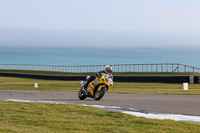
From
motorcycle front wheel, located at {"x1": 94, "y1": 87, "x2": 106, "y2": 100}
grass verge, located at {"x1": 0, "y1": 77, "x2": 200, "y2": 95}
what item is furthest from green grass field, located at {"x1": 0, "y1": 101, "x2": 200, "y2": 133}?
grass verge, located at {"x1": 0, "y1": 77, "x2": 200, "y2": 95}

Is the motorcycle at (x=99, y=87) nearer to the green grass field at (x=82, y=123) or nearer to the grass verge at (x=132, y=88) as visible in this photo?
the green grass field at (x=82, y=123)

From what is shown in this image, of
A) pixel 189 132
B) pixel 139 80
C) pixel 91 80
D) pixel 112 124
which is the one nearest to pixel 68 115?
pixel 112 124

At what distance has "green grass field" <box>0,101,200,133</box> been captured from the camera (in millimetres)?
9188

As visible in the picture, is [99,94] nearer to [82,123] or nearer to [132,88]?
[82,123]

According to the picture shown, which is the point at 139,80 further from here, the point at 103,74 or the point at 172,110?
the point at 172,110

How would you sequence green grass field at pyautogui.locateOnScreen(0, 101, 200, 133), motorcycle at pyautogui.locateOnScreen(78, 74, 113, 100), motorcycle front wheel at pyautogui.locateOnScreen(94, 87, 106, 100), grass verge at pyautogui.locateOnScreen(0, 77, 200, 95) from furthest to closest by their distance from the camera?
grass verge at pyautogui.locateOnScreen(0, 77, 200, 95)
motorcycle front wheel at pyautogui.locateOnScreen(94, 87, 106, 100)
motorcycle at pyautogui.locateOnScreen(78, 74, 113, 100)
green grass field at pyautogui.locateOnScreen(0, 101, 200, 133)

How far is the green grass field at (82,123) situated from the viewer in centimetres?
919

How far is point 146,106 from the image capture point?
14.5 meters

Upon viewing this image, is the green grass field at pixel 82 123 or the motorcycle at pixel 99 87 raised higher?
the motorcycle at pixel 99 87

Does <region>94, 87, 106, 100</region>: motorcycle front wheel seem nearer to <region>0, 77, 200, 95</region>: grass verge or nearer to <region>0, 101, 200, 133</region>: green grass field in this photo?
<region>0, 101, 200, 133</region>: green grass field

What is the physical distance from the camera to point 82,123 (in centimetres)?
1024

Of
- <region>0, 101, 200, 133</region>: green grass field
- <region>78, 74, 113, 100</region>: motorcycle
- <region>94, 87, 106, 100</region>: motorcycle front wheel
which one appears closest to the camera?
<region>0, 101, 200, 133</region>: green grass field

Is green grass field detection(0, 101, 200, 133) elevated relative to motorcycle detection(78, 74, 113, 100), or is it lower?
lower

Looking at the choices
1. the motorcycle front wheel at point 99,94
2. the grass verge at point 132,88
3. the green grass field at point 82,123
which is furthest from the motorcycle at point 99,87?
the grass verge at point 132,88
